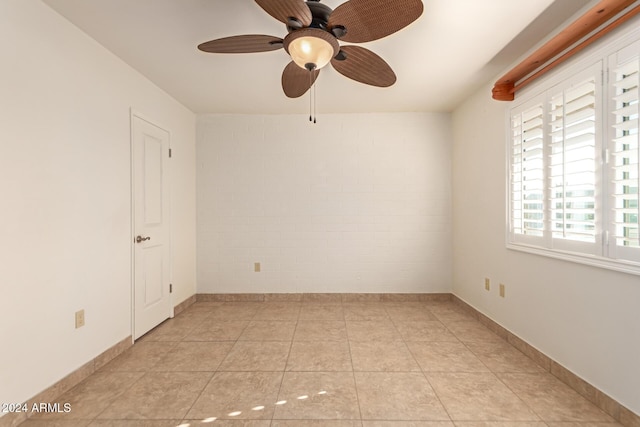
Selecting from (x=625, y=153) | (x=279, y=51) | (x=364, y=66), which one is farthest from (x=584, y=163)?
(x=279, y=51)

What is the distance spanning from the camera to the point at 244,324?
128 inches

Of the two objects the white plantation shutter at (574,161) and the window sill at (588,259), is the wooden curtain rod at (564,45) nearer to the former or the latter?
the white plantation shutter at (574,161)

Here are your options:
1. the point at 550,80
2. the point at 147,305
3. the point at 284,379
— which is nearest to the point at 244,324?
the point at 147,305

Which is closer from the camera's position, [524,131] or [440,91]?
[524,131]

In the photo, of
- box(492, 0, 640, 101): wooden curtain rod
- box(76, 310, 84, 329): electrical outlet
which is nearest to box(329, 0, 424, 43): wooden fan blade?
box(492, 0, 640, 101): wooden curtain rod

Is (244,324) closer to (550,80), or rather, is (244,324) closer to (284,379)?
(284,379)

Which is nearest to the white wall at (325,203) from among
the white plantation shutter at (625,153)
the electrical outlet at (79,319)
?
the electrical outlet at (79,319)

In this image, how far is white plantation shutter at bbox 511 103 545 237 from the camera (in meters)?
2.36

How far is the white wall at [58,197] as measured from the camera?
1.71m

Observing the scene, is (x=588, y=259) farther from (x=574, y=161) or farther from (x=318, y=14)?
(x=318, y=14)

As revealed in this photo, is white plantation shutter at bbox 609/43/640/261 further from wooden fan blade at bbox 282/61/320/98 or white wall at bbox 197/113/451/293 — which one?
white wall at bbox 197/113/451/293

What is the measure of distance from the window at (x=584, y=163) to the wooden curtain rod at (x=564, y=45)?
98 mm

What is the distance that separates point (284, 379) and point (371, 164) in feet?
9.27

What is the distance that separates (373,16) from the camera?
4.57 ft
